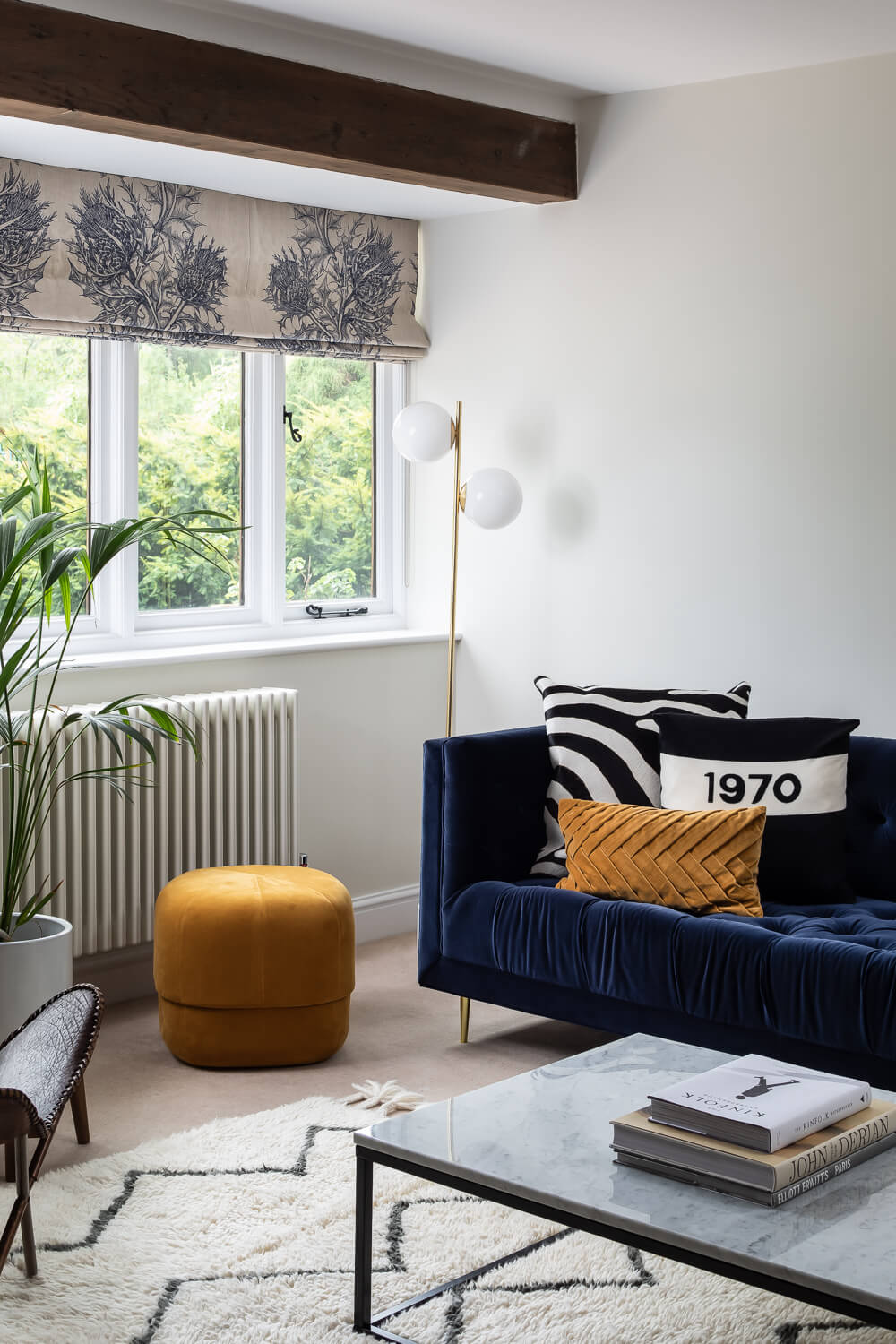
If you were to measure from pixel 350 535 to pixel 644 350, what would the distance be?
1237 millimetres

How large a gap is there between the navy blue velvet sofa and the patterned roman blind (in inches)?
61.7

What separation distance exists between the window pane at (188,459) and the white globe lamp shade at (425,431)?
626mm

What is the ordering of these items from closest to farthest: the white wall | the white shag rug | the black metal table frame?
the black metal table frame
the white shag rug
the white wall

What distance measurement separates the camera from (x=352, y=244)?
15.3 feet

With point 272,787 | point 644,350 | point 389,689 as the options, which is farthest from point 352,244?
point 272,787

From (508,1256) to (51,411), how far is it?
2.64m

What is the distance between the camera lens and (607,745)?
3.71 m

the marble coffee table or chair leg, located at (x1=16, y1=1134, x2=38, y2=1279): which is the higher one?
the marble coffee table

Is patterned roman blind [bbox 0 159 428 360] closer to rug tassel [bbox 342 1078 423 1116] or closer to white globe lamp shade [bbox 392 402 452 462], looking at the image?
white globe lamp shade [bbox 392 402 452 462]

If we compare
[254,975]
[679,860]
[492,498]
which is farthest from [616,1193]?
[492,498]

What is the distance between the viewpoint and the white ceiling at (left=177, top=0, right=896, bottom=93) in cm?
333

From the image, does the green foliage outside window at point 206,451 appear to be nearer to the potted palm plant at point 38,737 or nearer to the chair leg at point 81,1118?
the potted palm plant at point 38,737

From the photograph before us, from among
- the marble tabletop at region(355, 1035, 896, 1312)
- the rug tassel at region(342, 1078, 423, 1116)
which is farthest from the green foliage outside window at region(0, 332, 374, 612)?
the marble tabletop at region(355, 1035, 896, 1312)

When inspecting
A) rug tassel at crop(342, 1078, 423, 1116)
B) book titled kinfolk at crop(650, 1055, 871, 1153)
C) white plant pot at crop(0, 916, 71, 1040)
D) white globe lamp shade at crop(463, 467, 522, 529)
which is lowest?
rug tassel at crop(342, 1078, 423, 1116)
